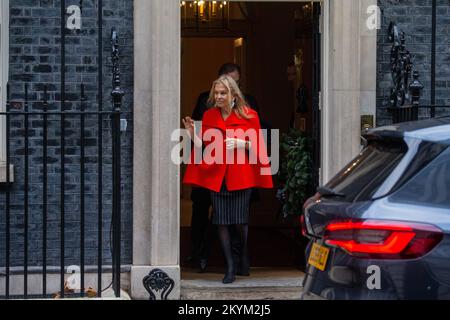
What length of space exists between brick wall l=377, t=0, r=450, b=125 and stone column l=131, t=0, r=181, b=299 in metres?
1.89

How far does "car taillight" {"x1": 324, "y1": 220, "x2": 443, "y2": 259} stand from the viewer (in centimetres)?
532

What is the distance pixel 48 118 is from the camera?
9.42m

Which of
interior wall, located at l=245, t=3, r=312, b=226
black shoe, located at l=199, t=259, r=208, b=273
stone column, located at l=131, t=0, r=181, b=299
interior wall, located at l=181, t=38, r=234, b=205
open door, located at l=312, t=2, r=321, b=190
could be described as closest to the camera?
stone column, located at l=131, t=0, r=181, b=299

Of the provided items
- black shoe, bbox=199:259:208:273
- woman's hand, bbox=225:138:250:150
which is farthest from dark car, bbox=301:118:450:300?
black shoe, bbox=199:259:208:273

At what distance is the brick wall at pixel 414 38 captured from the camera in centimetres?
982

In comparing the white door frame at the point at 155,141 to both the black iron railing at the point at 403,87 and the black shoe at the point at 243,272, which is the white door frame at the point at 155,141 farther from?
the black iron railing at the point at 403,87

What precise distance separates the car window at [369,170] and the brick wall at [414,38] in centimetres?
374

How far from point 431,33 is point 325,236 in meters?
4.63

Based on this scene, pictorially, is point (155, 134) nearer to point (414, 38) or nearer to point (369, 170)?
point (414, 38)

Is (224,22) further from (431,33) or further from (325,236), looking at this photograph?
(325,236)

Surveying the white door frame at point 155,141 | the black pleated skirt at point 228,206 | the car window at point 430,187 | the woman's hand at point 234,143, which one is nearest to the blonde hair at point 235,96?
the woman's hand at point 234,143

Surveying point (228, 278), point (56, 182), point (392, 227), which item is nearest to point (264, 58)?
point (228, 278)

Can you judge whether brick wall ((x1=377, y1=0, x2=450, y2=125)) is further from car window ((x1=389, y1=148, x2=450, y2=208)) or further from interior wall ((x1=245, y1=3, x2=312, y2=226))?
interior wall ((x1=245, y1=3, x2=312, y2=226))
